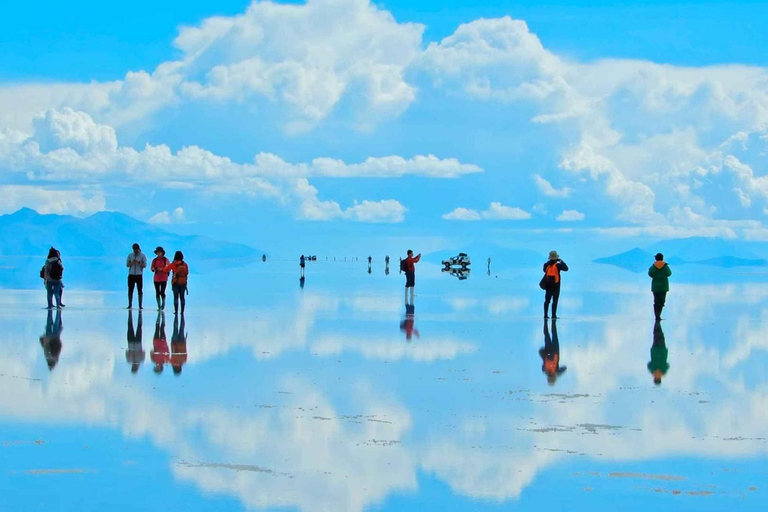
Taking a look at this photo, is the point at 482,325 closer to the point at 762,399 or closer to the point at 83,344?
the point at 83,344

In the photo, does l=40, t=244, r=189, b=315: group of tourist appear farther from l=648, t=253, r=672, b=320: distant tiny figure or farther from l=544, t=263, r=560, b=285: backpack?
l=648, t=253, r=672, b=320: distant tiny figure

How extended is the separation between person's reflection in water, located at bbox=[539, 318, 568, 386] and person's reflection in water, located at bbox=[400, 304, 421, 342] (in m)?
2.69

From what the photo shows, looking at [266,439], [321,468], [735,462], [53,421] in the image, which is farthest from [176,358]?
[735,462]

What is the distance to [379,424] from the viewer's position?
11445 millimetres

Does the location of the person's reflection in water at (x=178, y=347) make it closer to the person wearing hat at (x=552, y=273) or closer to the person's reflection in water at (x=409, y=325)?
the person's reflection in water at (x=409, y=325)

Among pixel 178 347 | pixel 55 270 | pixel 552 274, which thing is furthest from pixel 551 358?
pixel 55 270

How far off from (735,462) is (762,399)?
4.42 m

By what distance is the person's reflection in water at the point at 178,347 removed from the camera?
53.7 ft

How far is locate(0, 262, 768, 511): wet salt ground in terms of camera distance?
848cm

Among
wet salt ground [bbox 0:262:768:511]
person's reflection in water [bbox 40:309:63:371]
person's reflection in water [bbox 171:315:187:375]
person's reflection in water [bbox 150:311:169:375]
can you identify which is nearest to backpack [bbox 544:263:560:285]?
wet salt ground [bbox 0:262:768:511]

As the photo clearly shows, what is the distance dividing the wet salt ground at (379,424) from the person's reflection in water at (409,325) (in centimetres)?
26

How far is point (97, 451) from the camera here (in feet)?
32.3

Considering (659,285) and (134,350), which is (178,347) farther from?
(659,285)

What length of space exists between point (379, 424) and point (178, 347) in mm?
8459
